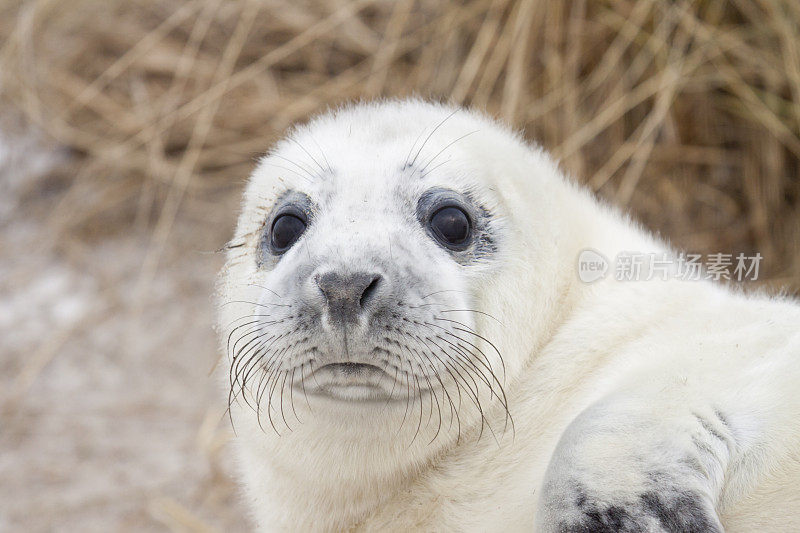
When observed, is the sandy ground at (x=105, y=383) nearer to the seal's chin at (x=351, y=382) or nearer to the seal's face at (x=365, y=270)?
the seal's face at (x=365, y=270)

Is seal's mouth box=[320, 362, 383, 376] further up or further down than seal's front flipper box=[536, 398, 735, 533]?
further up

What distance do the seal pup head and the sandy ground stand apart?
1112mm

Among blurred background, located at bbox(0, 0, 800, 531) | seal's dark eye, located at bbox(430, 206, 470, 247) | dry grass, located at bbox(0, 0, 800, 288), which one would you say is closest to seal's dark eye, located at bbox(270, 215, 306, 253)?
Result: seal's dark eye, located at bbox(430, 206, 470, 247)

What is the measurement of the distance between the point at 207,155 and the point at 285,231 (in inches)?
115

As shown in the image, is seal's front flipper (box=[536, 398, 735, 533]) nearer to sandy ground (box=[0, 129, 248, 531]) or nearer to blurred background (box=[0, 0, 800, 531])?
sandy ground (box=[0, 129, 248, 531])

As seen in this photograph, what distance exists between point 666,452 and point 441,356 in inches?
14.7

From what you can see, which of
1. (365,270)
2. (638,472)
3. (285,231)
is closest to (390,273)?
(365,270)

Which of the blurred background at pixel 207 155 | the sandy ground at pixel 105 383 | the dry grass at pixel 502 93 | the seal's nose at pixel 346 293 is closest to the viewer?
the seal's nose at pixel 346 293

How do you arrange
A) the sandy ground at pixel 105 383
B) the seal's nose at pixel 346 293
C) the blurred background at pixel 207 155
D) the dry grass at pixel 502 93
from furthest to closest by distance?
the dry grass at pixel 502 93, the blurred background at pixel 207 155, the sandy ground at pixel 105 383, the seal's nose at pixel 346 293

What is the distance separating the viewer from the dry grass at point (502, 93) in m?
3.39

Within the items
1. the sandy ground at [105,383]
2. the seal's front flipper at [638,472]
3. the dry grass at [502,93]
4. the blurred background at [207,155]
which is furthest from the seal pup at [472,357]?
the blurred background at [207,155]

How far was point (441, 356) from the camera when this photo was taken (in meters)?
1.32

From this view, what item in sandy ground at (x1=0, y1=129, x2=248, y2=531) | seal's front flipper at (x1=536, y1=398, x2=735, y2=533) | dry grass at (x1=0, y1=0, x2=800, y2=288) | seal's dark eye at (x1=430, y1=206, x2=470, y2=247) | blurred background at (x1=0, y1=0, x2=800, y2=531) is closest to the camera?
seal's front flipper at (x1=536, y1=398, x2=735, y2=533)

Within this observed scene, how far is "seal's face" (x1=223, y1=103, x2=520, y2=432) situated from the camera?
1.25 meters
